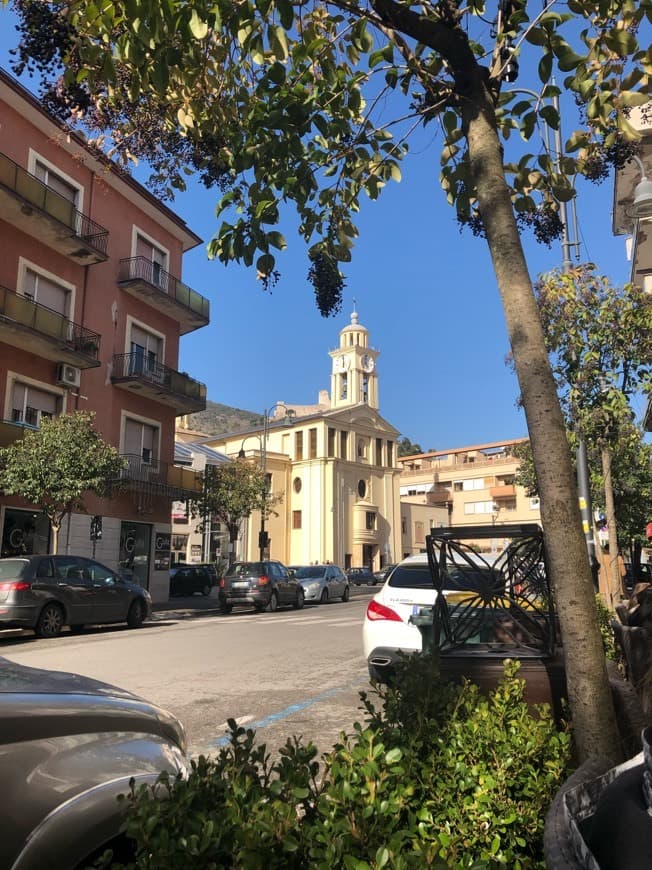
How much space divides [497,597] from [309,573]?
25.6 m

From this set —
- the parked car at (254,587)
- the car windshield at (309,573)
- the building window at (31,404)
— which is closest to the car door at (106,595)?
the parked car at (254,587)

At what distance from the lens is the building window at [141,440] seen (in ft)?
85.0

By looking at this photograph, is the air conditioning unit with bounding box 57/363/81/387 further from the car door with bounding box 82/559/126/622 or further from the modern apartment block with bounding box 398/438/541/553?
the modern apartment block with bounding box 398/438/541/553

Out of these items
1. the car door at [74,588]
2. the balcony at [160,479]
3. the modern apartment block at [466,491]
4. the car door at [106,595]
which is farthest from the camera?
the modern apartment block at [466,491]

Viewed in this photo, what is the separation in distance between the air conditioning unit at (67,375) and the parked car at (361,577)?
1184 inches

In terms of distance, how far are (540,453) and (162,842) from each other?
1.80 meters

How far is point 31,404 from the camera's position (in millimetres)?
21562

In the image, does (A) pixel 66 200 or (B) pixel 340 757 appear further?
(A) pixel 66 200

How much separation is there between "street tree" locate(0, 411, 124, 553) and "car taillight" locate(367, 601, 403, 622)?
461 inches

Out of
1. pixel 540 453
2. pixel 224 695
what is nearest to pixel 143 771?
pixel 540 453

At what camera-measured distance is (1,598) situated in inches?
504

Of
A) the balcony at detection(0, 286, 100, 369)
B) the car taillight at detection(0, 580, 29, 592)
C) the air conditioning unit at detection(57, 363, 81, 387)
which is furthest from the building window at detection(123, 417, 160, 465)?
the car taillight at detection(0, 580, 29, 592)

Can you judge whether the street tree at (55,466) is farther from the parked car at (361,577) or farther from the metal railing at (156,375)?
the parked car at (361,577)

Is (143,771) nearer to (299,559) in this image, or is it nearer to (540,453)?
(540,453)
